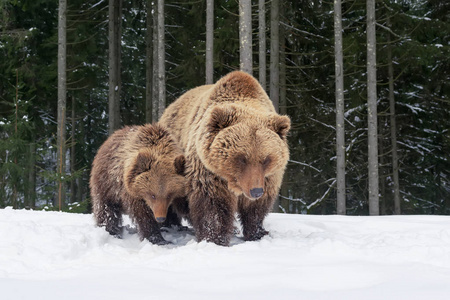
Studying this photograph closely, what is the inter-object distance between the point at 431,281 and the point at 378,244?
163 cm

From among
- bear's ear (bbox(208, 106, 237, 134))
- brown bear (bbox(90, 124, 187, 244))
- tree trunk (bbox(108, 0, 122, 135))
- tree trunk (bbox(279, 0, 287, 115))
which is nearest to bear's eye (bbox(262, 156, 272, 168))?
bear's ear (bbox(208, 106, 237, 134))

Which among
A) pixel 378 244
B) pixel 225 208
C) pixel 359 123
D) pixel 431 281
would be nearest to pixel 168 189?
pixel 225 208

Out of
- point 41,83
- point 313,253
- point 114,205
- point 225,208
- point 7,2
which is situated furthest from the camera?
point 41,83

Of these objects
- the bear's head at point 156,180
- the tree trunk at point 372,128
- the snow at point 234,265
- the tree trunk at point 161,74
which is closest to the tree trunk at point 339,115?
the tree trunk at point 372,128

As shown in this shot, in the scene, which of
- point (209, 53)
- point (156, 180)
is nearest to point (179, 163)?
point (156, 180)

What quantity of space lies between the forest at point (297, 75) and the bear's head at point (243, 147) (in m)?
Answer: 9.88

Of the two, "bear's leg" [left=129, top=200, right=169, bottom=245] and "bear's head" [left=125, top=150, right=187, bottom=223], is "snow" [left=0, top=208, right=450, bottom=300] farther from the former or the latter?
"bear's head" [left=125, top=150, right=187, bottom=223]

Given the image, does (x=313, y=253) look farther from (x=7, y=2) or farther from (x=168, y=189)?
(x=7, y=2)

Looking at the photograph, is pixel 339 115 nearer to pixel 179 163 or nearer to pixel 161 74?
pixel 161 74

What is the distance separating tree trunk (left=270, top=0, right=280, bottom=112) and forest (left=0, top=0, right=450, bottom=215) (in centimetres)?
4

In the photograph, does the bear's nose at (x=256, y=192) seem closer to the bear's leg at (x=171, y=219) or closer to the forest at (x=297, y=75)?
the bear's leg at (x=171, y=219)

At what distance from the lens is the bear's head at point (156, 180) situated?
565 centimetres

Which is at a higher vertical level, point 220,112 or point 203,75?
point 203,75

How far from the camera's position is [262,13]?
14938 mm
